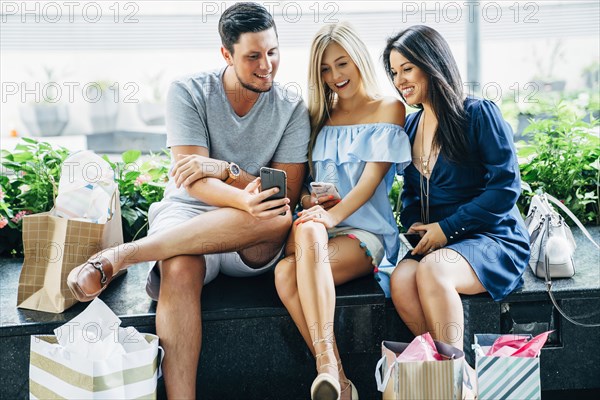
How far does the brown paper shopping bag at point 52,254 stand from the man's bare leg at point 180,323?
0.27 meters

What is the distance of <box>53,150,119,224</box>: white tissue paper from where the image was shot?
2484 mm

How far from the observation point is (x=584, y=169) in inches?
130

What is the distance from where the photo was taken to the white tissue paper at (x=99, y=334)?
2.15 meters

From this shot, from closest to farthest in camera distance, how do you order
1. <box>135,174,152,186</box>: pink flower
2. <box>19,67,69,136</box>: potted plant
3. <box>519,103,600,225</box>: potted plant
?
1. <box>135,174,152,186</box>: pink flower
2. <box>519,103,600,225</box>: potted plant
3. <box>19,67,69,136</box>: potted plant

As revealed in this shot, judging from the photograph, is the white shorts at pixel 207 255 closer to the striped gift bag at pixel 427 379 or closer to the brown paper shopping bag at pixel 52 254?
the brown paper shopping bag at pixel 52 254

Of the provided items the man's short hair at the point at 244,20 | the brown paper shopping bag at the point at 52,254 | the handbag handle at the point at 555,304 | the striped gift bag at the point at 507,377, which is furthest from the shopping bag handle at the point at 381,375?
the man's short hair at the point at 244,20

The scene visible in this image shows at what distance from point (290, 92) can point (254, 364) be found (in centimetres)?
99

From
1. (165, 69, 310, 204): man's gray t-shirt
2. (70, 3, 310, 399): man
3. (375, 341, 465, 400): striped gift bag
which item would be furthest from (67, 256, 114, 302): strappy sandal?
(375, 341, 465, 400): striped gift bag

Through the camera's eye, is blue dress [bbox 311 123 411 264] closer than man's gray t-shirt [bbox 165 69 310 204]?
Yes

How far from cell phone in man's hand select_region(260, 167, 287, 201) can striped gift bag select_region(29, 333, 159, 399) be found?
1.93ft

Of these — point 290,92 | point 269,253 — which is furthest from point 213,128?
point 269,253

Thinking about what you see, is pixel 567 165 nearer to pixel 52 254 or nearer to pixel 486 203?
pixel 486 203

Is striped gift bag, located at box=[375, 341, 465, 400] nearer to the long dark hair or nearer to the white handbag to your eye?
the white handbag

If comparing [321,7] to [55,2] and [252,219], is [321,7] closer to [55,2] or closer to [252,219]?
[55,2]
